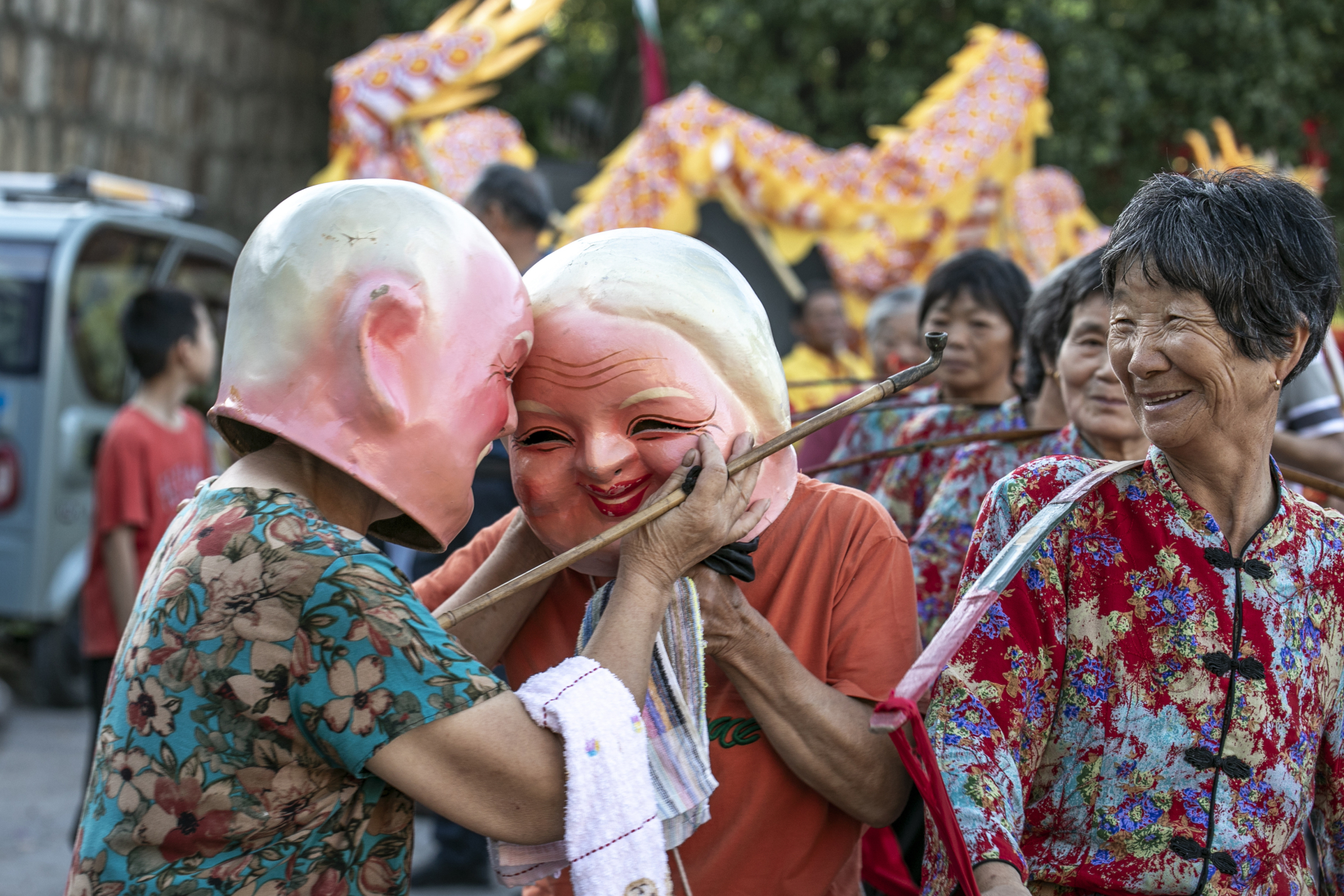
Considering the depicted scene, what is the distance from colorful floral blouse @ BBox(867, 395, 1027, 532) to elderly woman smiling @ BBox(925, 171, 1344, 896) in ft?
4.62

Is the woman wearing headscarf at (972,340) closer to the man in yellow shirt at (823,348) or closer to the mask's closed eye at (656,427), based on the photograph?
the mask's closed eye at (656,427)

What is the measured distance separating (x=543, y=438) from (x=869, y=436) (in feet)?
6.96

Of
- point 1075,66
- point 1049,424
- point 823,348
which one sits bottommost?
point 823,348

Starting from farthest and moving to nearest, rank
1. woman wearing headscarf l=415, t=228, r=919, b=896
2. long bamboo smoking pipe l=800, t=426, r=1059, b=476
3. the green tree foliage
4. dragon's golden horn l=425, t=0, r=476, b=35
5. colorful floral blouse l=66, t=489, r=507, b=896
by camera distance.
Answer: the green tree foliage → dragon's golden horn l=425, t=0, r=476, b=35 → long bamboo smoking pipe l=800, t=426, r=1059, b=476 → woman wearing headscarf l=415, t=228, r=919, b=896 → colorful floral blouse l=66, t=489, r=507, b=896

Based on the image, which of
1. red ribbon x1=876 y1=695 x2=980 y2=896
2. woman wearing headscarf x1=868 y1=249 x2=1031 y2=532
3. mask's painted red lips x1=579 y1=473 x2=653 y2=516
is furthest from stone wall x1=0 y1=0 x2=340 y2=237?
red ribbon x1=876 y1=695 x2=980 y2=896

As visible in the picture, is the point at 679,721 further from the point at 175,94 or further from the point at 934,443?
the point at 175,94

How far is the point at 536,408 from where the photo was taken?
182cm

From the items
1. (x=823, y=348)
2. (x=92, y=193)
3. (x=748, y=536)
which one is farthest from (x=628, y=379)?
(x=92, y=193)

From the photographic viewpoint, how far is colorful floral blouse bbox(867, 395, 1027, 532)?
3281mm

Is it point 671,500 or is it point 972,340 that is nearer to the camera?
point 671,500

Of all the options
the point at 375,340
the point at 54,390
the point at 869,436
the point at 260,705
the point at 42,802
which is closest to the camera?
the point at 260,705

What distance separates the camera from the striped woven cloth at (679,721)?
5.76 ft

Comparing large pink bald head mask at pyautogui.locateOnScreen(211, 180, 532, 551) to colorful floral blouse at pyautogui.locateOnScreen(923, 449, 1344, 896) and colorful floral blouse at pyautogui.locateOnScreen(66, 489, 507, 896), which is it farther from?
colorful floral blouse at pyautogui.locateOnScreen(923, 449, 1344, 896)

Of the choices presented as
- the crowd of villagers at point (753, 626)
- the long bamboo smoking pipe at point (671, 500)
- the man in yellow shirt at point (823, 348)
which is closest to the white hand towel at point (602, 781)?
the crowd of villagers at point (753, 626)
